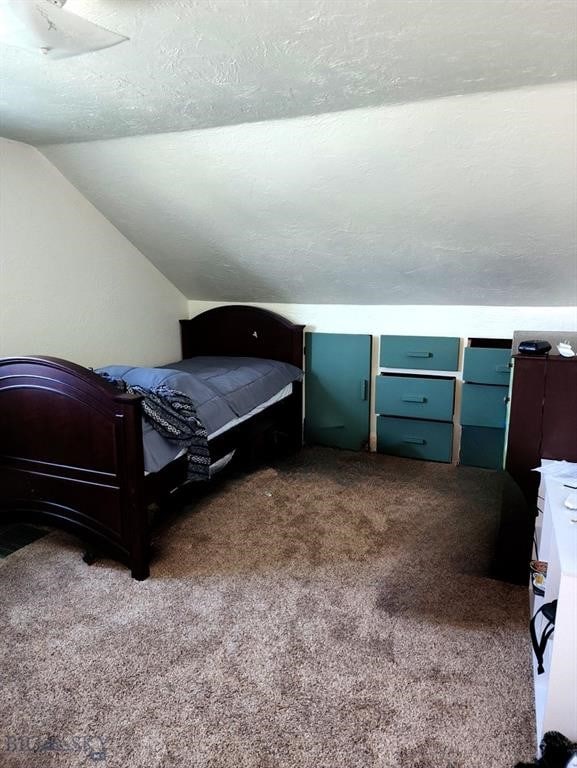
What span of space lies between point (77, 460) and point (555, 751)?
5.78ft

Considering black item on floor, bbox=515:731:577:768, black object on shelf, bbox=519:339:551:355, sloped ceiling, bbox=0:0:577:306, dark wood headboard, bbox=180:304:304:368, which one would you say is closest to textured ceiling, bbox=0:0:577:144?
sloped ceiling, bbox=0:0:577:306

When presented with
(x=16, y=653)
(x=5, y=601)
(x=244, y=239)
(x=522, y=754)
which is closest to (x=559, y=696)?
(x=522, y=754)

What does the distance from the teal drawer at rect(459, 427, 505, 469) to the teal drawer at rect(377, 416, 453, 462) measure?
0.31ft

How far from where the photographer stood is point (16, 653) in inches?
64.5

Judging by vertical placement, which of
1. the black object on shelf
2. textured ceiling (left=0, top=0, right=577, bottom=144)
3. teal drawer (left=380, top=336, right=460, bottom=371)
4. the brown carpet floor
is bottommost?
the brown carpet floor

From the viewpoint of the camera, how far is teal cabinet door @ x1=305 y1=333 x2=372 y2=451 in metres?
3.45

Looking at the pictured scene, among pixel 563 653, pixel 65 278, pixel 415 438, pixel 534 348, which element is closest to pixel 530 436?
pixel 534 348

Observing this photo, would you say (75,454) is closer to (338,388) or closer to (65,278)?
(65,278)

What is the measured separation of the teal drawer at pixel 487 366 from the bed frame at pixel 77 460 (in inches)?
71.2

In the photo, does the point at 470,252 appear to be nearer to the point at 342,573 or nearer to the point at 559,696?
the point at 342,573

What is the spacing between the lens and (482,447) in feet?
10.6

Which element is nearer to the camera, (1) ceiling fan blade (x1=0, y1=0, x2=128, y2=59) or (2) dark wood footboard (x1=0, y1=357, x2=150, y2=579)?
(1) ceiling fan blade (x1=0, y1=0, x2=128, y2=59)

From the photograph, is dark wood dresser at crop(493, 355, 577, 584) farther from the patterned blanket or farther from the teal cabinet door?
the teal cabinet door

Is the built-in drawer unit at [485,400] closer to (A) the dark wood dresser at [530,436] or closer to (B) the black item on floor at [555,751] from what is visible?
(A) the dark wood dresser at [530,436]
